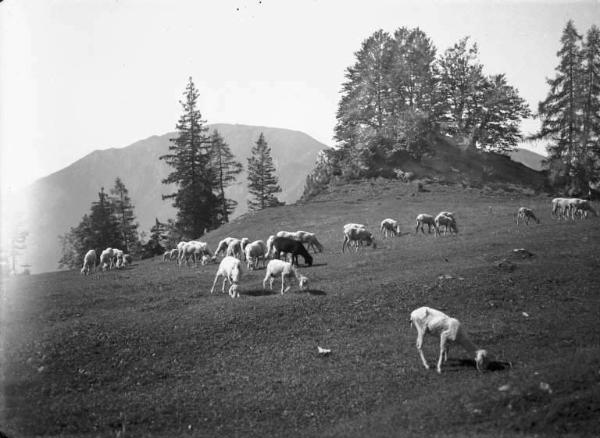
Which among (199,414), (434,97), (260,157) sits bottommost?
(199,414)

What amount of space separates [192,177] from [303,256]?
40111 mm

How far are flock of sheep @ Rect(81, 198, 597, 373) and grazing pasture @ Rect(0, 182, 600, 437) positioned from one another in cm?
78

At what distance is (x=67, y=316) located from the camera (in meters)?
22.1

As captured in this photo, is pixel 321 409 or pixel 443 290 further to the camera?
pixel 443 290

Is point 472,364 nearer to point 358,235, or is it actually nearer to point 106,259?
point 358,235

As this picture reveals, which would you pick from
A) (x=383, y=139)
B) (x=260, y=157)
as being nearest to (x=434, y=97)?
(x=383, y=139)

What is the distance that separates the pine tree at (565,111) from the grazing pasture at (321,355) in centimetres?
1927

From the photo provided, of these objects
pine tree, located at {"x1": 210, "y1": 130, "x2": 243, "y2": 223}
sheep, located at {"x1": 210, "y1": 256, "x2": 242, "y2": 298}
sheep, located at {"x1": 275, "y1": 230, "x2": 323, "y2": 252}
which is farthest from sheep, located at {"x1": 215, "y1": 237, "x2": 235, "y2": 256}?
pine tree, located at {"x1": 210, "y1": 130, "x2": 243, "y2": 223}

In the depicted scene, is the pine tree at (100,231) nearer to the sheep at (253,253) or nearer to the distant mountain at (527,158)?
the sheep at (253,253)

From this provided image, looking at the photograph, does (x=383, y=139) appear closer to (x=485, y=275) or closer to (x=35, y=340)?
(x=485, y=275)

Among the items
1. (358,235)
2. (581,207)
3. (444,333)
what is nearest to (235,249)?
(358,235)

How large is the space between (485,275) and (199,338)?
15350 millimetres

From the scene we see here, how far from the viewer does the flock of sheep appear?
15.5m

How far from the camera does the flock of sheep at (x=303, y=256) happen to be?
51.0ft
